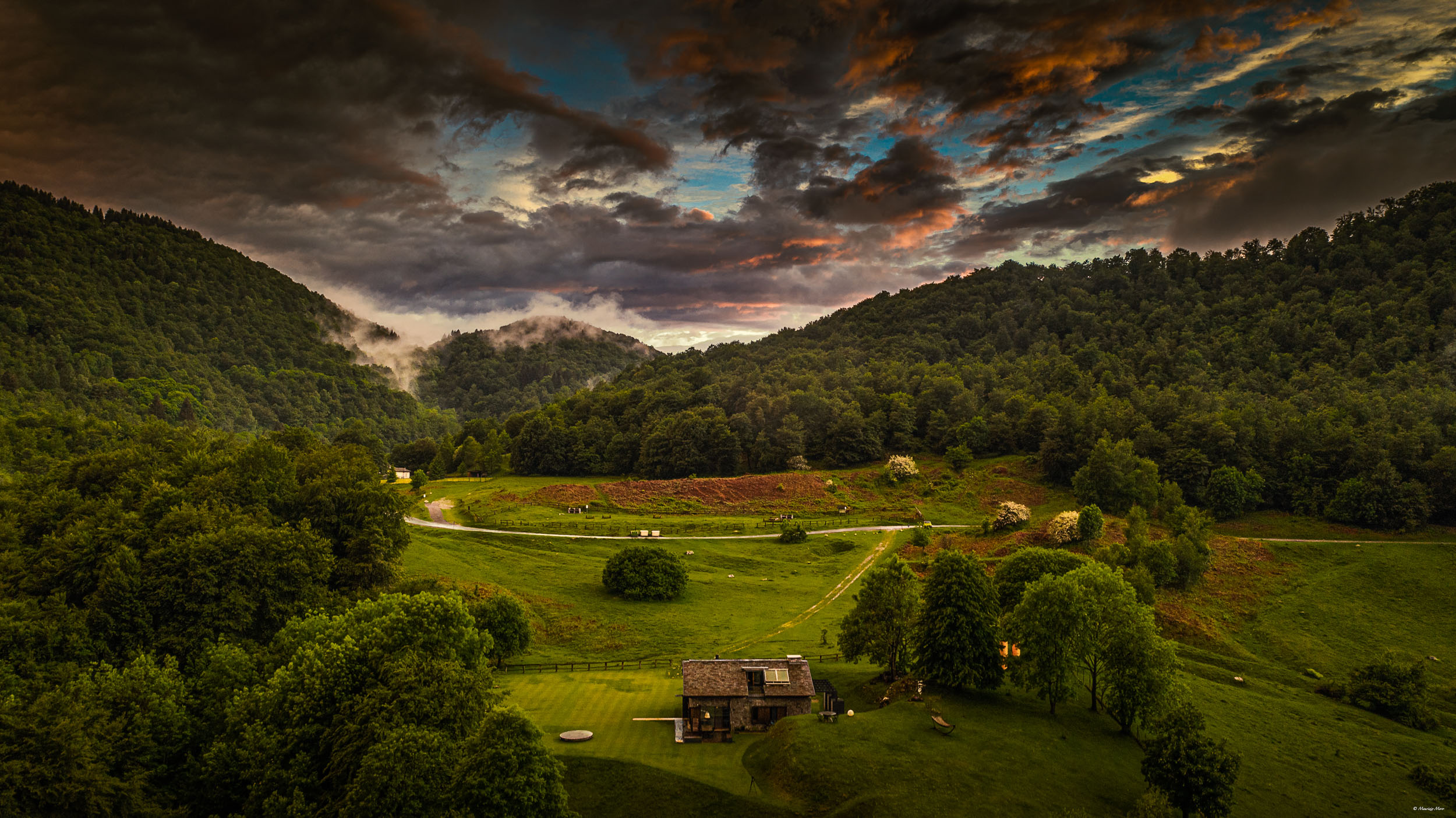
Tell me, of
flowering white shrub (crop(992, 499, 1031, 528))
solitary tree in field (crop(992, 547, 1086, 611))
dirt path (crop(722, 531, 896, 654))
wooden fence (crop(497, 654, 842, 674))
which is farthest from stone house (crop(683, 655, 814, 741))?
flowering white shrub (crop(992, 499, 1031, 528))

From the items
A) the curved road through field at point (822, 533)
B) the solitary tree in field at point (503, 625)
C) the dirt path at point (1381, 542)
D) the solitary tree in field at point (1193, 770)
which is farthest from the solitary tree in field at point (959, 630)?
the dirt path at point (1381, 542)

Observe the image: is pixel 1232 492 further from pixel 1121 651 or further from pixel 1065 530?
pixel 1121 651

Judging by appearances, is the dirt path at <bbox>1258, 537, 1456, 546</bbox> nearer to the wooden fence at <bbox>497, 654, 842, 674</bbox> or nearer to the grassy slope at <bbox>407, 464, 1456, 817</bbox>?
the grassy slope at <bbox>407, 464, 1456, 817</bbox>

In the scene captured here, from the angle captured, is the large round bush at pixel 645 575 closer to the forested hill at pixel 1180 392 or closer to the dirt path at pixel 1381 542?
the forested hill at pixel 1180 392

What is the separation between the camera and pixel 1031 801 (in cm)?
2834

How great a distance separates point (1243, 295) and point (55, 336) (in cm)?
29844

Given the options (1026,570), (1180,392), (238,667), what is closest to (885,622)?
(1026,570)

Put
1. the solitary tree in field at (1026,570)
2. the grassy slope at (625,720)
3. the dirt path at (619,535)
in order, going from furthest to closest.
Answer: the dirt path at (619,535)
the solitary tree in field at (1026,570)
the grassy slope at (625,720)

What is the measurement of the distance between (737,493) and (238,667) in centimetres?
7067

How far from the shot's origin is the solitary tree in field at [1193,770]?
27.8 meters

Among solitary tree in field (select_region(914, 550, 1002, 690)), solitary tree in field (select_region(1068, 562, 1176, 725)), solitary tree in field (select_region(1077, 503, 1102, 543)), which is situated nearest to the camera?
solitary tree in field (select_region(1068, 562, 1176, 725))

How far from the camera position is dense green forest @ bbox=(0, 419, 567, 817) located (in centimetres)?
2372

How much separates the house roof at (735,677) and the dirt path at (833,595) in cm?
889

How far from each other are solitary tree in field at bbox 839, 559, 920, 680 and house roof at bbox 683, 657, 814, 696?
4.59 metres
